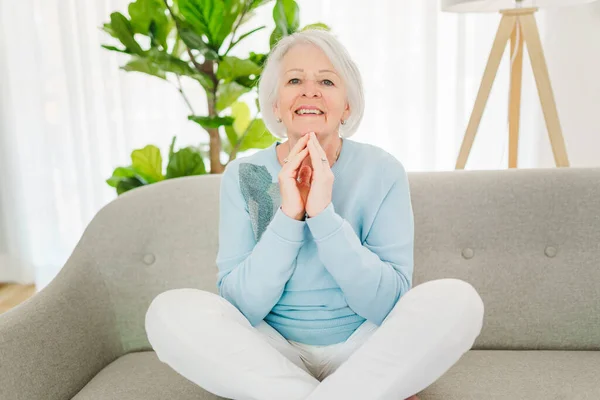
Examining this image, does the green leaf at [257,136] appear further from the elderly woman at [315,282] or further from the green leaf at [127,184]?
the elderly woman at [315,282]

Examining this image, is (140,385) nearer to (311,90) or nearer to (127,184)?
(311,90)

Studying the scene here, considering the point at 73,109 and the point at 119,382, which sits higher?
the point at 73,109

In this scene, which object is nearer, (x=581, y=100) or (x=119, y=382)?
(x=119, y=382)

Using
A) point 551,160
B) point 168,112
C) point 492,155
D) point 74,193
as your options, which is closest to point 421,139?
point 492,155

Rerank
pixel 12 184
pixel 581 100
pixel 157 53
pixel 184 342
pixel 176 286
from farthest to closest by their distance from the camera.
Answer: pixel 12 184
pixel 581 100
pixel 157 53
pixel 176 286
pixel 184 342

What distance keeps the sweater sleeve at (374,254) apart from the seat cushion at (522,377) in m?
0.26

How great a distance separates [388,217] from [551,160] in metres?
1.80

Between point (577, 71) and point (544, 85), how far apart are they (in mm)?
818

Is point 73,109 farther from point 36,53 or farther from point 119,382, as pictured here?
point 119,382

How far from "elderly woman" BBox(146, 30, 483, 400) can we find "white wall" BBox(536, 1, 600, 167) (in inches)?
65.5

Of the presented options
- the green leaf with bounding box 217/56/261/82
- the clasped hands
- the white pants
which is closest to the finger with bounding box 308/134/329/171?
the clasped hands

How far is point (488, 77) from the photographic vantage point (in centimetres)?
194

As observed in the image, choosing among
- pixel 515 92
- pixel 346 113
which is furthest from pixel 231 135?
pixel 515 92

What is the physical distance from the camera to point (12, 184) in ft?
10.1
